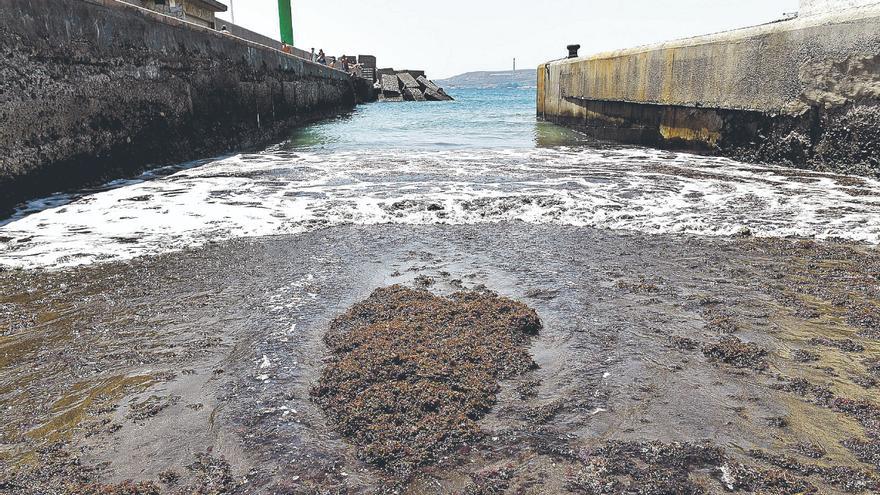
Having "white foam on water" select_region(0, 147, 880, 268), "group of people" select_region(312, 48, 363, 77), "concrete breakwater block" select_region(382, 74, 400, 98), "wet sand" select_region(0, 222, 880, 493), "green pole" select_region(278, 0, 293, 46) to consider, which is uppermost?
"green pole" select_region(278, 0, 293, 46)

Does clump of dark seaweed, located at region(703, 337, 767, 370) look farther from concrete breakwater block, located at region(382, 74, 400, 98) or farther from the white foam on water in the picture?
concrete breakwater block, located at region(382, 74, 400, 98)

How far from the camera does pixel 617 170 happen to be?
7746mm

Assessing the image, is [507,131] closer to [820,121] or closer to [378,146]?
[378,146]

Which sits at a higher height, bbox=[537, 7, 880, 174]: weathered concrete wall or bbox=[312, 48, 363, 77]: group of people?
bbox=[312, 48, 363, 77]: group of people

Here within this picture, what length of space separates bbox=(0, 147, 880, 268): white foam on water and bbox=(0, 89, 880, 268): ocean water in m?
0.02

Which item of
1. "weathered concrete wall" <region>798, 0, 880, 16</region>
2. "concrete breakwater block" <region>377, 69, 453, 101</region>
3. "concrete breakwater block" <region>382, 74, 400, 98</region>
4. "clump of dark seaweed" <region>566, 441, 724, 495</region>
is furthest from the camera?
"concrete breakwater block" <region>377, 69, 453, 101</region>

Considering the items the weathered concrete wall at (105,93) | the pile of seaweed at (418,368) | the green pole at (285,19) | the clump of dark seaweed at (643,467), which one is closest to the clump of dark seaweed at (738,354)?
the clump of dark seaweed at (643,467)

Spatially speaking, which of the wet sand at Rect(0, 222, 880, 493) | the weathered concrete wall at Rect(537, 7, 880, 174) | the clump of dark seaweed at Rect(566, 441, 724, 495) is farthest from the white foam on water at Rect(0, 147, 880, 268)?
the clump of dark seaweed at Rect(566, 441, 724, 495)

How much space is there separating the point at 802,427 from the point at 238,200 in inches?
205

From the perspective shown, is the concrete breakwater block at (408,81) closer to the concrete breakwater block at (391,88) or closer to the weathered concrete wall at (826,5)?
the concrete breakwater block at (391,88)

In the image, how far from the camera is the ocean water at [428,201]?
14.6ft

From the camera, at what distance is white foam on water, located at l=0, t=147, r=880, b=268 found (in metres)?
4.41

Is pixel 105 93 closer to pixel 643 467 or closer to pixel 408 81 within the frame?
pixel 643 467

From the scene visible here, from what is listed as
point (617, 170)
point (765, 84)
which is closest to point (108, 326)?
point (617, 170)
